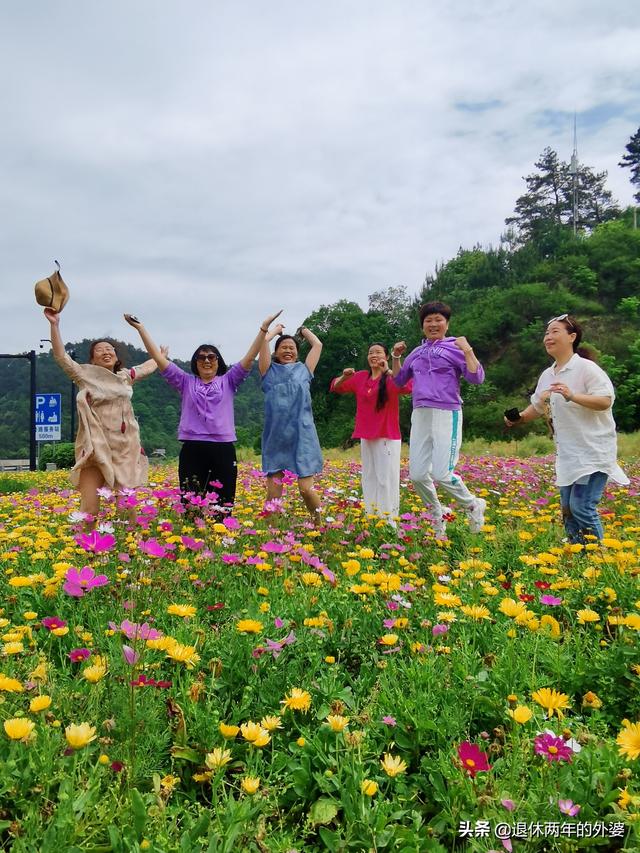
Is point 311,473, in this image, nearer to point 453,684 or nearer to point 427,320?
point 427,320

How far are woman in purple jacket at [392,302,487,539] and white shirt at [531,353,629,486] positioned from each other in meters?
0.85

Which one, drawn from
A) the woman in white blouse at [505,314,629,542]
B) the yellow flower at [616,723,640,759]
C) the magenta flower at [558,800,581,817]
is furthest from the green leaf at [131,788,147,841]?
the woman in white blouse at [505,314,629,542]

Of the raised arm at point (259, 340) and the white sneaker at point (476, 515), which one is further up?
the raised arm at point (259, 340)

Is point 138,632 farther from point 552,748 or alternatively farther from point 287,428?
point 287,428

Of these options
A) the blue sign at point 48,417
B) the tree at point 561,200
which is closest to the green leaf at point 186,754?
the blue sign at point 48,417

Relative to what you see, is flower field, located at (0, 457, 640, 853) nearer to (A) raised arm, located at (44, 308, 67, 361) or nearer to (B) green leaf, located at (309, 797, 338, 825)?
(B) green leaf, located at (309, 797, 338, 825)

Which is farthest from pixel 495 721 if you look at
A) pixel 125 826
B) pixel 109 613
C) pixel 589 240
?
pixel 589 240

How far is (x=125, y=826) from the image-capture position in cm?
138

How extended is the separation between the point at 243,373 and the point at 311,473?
1050mm

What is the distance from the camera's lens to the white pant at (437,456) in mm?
4824

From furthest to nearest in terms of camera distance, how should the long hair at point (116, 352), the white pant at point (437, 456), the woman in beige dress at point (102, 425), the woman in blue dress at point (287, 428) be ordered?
the woman in blue dress at point (287, 428) → the long hair at point (116, 352) → the white pant at point (437, 456) → the woman in beige dress at point (102, 425)

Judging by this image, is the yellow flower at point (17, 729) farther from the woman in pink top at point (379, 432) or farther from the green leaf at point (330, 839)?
the woman in pink top at point (379, 432)

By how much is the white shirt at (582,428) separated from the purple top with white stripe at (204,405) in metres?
2.50

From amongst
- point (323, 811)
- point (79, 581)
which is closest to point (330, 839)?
point (323, 811)
